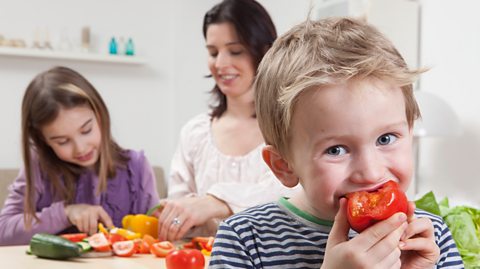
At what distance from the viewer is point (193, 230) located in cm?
182

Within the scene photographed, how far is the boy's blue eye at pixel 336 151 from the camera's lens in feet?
2.67

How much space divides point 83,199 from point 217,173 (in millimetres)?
500

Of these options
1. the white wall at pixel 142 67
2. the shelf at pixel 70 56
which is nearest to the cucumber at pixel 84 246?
the white wall at pixel 142 67

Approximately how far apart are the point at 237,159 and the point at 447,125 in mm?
1234

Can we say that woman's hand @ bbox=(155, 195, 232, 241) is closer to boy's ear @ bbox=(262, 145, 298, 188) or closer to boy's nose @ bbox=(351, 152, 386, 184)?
boy's ear @ bbox=(262, 145, 298, 188)

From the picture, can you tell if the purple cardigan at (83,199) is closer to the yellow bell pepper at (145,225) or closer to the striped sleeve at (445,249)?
the yellow bell pepper at (145,225)

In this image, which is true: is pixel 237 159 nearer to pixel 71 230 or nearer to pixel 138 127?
pixel 71 230

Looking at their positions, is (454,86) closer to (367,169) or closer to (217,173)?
(217,173)

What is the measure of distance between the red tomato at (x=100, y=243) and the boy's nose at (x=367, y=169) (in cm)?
93

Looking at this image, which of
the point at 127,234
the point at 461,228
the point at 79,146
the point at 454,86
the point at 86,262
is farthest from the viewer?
the point at 454,86

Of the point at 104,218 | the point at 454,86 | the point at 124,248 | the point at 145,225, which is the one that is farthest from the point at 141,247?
the point at 454,86

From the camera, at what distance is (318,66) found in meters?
0.83

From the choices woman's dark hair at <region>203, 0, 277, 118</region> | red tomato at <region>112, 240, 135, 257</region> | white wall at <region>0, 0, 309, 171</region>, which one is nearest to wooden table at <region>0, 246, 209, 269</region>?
red tomato at <region>112, 240, 135, 257</region>

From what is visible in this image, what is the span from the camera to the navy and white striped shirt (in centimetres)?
90
